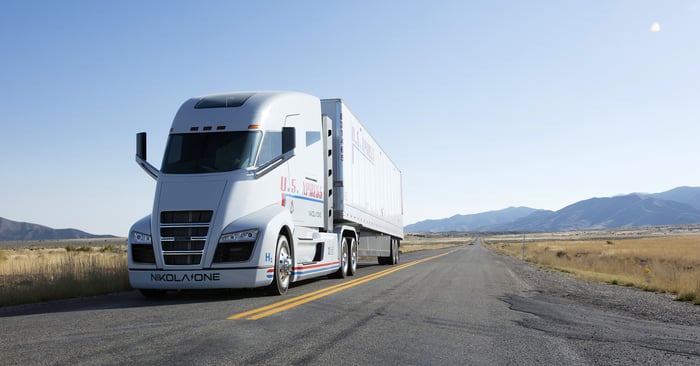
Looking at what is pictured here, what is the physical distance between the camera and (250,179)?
9977 millimetres

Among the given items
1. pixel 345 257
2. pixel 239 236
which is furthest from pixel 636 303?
pixel 239 236

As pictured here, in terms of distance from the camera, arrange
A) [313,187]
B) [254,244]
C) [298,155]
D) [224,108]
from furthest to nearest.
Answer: [313,187], [298,155], [224,108], [254,244]

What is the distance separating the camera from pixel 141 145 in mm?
10727

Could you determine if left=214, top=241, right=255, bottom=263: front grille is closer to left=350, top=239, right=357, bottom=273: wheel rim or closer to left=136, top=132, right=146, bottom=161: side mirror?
left=136, top=132, right=146, bottom=161: side mirror

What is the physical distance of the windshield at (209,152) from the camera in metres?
10.1

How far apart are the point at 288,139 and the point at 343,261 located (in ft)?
17.7

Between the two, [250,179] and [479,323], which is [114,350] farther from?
[250,179]

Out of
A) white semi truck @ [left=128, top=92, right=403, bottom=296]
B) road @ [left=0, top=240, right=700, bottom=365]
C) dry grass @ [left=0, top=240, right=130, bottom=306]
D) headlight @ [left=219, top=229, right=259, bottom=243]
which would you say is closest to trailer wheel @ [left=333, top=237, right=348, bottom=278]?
white semi truck @ [left=128, top=92, right=403, bottom=296]

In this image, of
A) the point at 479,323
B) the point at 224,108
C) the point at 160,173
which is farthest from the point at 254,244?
the point at 479,323

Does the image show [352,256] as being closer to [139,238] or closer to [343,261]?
[343,261]

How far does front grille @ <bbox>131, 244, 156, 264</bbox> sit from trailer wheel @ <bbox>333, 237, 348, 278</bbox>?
6.12 meters

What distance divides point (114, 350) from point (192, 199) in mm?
4545

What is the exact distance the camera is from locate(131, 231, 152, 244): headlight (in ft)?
31.0

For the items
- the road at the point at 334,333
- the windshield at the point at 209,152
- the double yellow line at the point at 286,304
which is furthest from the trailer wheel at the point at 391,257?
the windshield at the point at 209,152
